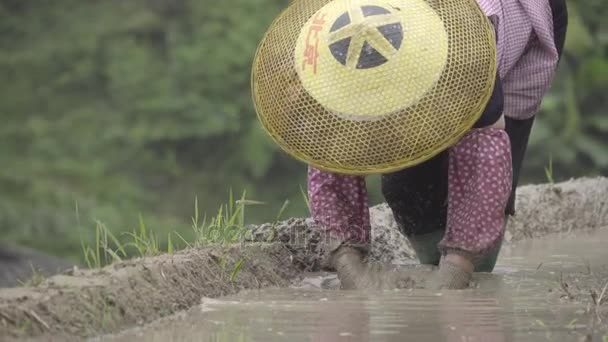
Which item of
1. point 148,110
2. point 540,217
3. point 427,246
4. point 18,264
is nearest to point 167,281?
point 427,246

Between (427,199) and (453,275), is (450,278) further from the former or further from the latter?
(427,199)

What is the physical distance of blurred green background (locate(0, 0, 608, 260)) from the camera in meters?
15.7

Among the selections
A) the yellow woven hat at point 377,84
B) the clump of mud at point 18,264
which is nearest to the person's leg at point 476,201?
the yellow woven hat at point 377,84

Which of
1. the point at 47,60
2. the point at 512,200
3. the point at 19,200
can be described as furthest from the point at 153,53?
the point at 512,200

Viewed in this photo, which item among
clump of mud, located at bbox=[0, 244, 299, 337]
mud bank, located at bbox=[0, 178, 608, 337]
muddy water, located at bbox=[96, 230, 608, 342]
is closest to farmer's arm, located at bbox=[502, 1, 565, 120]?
muddy water, located at bbox=[96, 230, 608, 342]

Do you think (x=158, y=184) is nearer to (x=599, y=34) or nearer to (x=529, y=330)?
(x=599, y=34)

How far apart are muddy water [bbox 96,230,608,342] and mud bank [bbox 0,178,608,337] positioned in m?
0.07

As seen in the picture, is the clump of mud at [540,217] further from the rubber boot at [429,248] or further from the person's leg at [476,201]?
the person's leg at [476,201]

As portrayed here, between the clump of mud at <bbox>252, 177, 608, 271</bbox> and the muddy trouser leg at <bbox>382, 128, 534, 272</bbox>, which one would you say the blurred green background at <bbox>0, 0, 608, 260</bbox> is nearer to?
the clump of mud at <bbox>252, 177, 608, 271</bbox>

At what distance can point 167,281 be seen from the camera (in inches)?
180

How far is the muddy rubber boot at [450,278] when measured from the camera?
5.01 meters

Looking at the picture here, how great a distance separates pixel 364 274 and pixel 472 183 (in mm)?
469

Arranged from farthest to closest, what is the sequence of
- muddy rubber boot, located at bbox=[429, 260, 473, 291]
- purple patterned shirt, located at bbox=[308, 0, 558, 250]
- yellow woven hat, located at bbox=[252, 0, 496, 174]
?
purple patterned shirt, located at bbox=[308, 0, 558, 250], muddy rubber boot, located at bbox=[429, 260, 473, 291], yellow woven hat, located at bbox=[252, 0, 496, 174]

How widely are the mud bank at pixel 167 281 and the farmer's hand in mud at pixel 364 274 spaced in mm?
287
